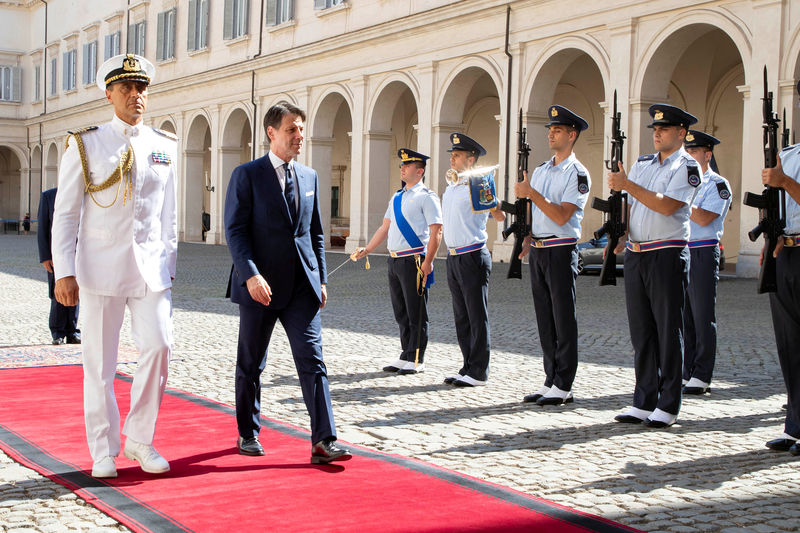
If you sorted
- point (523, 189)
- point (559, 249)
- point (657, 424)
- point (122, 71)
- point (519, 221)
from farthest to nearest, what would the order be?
point (519, 221), point (559, 249), point (523, 189), point (657, 424), point (122, 71)

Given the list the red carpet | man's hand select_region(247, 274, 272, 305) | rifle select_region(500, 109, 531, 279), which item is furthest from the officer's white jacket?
rifle select_region(500, 109, 531, 279)

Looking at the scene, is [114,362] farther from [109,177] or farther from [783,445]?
[783,445]

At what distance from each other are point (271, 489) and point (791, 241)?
2.96 meters

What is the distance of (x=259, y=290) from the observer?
471 centimetres

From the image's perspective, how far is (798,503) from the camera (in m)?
4.29

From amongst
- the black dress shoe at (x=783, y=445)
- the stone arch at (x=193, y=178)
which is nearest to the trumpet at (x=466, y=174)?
the black dress shoe at (x=783, y=445)

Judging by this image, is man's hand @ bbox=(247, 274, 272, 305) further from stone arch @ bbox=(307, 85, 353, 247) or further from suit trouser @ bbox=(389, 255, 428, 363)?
stone arch @ bbox=(307, 85, 353, 247)

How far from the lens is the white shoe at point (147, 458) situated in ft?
14.9

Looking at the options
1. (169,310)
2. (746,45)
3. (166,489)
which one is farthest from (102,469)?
(746,45)

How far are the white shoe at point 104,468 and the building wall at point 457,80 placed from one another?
14060 mm

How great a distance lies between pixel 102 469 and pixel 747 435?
3.48 m

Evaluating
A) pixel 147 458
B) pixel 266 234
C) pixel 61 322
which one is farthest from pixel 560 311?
pixel 61 322

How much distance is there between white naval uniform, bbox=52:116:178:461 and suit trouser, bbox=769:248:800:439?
3.11m

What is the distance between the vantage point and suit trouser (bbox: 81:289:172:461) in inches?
176
